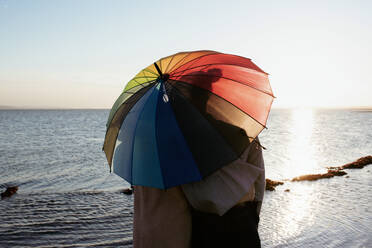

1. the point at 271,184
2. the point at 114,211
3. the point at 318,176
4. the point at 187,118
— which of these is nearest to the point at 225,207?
the point at 187,118

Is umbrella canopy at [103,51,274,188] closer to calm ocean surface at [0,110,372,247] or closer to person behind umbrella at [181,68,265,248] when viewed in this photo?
person behind umbrella at [181,68,265,248]

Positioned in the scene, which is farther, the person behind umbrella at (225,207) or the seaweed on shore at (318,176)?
the seaweed on shore at (318,176)

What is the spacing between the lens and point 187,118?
7.64ft

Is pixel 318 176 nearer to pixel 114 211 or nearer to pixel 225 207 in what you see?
pixel 114 211

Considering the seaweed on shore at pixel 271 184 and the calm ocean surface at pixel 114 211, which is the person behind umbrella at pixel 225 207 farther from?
the seaweed on shore at pixel 271 184

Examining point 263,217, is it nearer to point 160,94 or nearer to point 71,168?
point 160,94

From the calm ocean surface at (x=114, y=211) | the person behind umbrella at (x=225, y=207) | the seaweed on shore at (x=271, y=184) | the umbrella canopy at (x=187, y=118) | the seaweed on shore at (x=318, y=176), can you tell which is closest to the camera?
the person behind umbrella at (x=225, y=207)

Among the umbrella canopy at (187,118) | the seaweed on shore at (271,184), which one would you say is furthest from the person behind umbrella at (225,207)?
the seaweed on shore at (271,184)

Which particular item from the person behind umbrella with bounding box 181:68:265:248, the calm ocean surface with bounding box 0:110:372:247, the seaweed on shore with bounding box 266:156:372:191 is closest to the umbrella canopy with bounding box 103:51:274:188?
the person behind umbrella with bounding box 181:68:265:248

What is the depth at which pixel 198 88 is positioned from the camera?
2527 mm

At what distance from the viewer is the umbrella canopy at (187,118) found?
2.26 metres

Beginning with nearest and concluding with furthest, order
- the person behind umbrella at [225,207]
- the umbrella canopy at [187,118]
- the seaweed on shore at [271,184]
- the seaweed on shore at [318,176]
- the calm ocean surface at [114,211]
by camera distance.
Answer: the person behind umbrella at [225,207]
the umbrella canopy at [187,118]
the calm ocean surface at [114,211]
the seaweed on shore at [271,184]
the seaweed on shore at [318,176]

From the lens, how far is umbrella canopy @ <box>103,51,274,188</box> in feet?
7.41

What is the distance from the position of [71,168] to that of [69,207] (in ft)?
26.6
